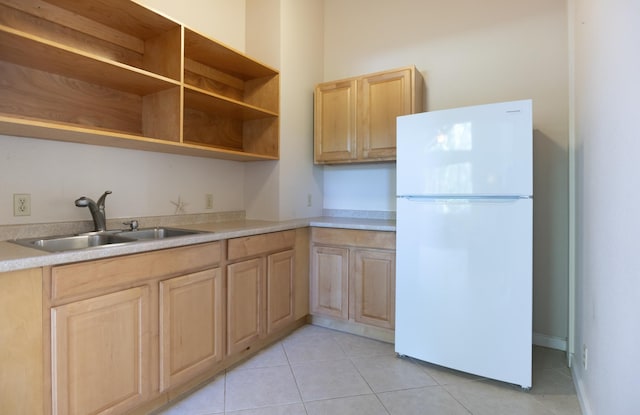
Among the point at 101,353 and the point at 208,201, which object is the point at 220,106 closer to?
the point at 208,201

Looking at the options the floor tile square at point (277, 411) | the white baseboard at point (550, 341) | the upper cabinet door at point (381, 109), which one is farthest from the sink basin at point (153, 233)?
the white baseboard at point (550, 341)

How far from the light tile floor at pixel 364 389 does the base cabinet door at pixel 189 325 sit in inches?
6.9

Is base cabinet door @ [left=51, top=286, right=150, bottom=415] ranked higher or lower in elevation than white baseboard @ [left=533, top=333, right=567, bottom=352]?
higher

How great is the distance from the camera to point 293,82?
2867mm

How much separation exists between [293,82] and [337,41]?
0.78m

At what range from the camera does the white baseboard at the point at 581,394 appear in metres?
1.57

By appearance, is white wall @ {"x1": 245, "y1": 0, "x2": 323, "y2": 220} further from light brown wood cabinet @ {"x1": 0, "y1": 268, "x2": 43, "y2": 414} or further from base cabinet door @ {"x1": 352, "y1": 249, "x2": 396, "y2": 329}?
light brown wood cabinet @ {"x1": 0, "y1": 268, "x2": 43, "y2": 414}

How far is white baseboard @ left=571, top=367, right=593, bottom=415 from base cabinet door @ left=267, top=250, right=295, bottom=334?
1795 mm

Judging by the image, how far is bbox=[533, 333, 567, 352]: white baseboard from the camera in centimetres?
234

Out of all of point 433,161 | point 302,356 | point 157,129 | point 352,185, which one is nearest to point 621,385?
point 433,161

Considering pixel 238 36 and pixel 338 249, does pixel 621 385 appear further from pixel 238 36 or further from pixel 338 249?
pixel 238 36

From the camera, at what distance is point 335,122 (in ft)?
9.46

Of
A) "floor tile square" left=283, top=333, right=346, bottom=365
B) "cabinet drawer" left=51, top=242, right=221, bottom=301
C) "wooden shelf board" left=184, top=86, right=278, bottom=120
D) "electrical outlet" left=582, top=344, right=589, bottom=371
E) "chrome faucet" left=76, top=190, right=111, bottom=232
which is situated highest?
"wooden shelf board" left=184, top=86, right=278, bottom=120

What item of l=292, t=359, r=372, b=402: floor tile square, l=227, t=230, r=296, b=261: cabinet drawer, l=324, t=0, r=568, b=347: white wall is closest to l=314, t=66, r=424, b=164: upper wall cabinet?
l=324, t=0, r=568, b=347: white wall
